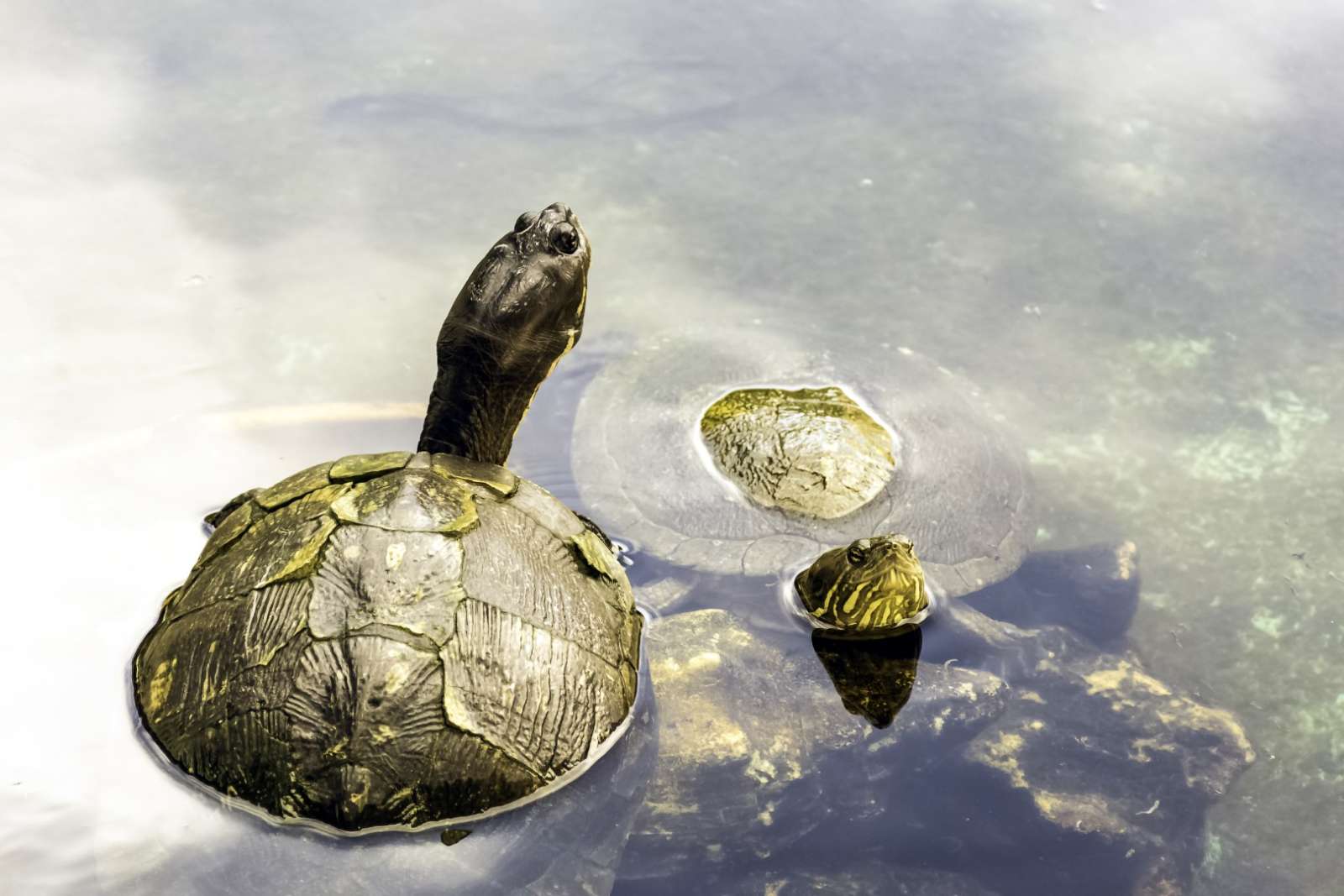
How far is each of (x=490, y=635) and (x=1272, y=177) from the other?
5.34 metres

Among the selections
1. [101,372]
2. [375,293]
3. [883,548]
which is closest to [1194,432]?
[883,548]

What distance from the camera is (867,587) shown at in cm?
400

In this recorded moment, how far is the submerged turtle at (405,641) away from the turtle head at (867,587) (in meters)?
0.71

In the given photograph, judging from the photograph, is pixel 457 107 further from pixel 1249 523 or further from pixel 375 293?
pixel 1249 523

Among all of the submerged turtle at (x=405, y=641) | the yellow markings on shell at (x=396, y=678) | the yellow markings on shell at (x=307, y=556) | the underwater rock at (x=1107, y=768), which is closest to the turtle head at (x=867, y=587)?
the underwater rock at (x=1107, y=768)

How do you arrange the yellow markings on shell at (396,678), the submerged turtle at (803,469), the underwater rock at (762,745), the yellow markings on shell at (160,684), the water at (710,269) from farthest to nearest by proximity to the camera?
the submerged turtle at (803,469), the water at (710,269), the underwater rock at (762,745), the yellow markings on shell at (160,684), the yellow markings on shell at (396,678)

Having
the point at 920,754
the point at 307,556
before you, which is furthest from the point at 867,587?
the point at 307,556

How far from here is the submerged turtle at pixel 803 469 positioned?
4.43m

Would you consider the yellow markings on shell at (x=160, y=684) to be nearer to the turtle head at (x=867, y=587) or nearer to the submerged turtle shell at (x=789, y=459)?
the submerged turtle shell at (x=789, y=459)

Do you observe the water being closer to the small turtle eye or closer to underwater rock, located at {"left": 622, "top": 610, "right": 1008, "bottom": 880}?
underwater rock, located at {"left": 622, "top": 610, "right": 1008, "bottom": 880}

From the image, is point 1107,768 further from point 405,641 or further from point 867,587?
point 405,641

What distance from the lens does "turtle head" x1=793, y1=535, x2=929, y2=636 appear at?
3939 millimetres

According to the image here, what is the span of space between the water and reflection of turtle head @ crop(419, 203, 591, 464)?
75 centimetres

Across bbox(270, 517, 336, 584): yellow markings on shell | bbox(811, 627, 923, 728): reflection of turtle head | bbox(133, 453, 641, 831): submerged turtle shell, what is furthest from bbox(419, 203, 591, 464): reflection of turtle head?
bbox(811, 627, 923, 728): reflection of turtle head
